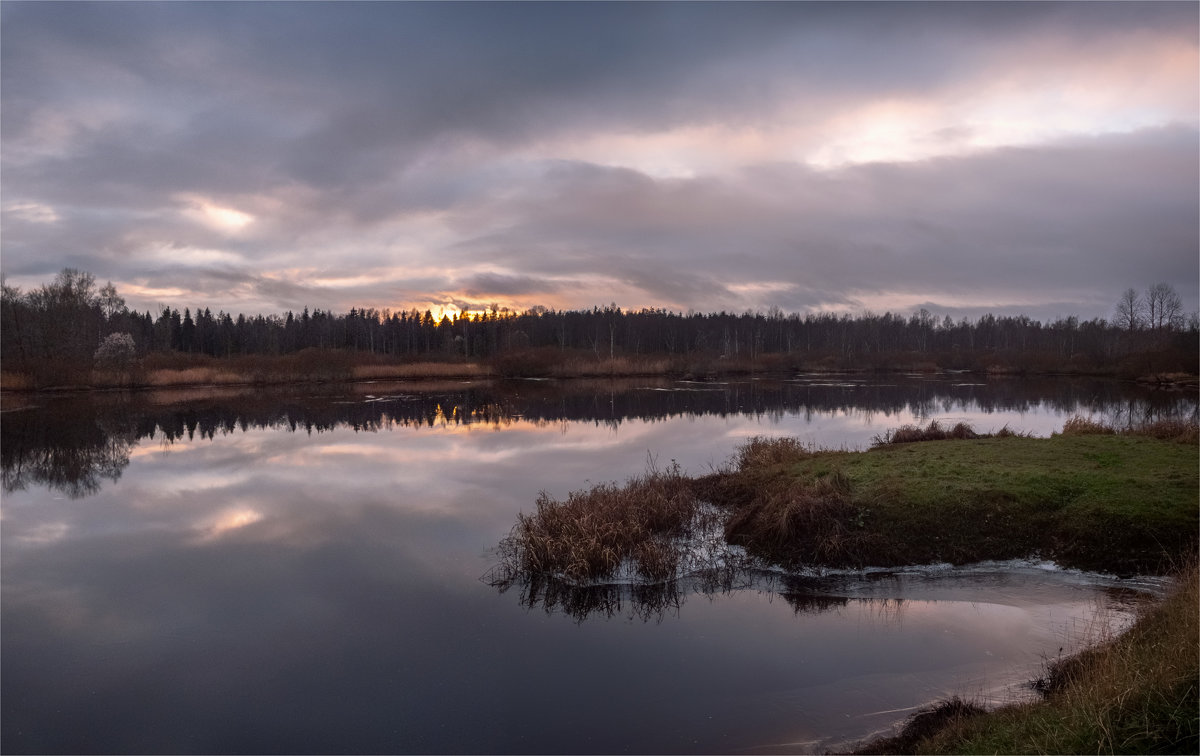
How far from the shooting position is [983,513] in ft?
37.3

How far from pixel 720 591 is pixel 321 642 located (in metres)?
5.32

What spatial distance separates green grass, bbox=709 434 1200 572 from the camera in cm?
1055

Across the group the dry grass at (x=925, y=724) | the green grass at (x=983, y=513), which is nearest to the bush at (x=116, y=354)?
the green grass at (x=983, y=513)

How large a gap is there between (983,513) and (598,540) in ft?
20.9

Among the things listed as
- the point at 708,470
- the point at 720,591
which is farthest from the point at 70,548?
the point at 708,470

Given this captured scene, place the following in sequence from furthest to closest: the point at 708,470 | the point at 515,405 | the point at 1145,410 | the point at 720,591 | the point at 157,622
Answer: the point at 515,405 → the point at 1145,410 → the point at 708,470 → the point at 720,591 → the point at 157,622

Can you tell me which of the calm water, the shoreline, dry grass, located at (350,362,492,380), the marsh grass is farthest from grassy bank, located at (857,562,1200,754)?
dry grass, located at (350,362,492,380)

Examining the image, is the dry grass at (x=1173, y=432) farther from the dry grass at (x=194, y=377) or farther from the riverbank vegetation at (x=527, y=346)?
the dry grass at (x=194, y=377)

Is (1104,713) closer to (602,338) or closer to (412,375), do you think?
(412,375)

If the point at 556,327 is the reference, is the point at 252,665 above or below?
below

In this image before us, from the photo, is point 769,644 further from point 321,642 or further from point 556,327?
point 556,327

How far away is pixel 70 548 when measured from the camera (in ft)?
40.9

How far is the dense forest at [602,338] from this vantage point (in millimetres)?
57969

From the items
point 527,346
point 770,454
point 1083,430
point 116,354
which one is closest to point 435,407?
point 770,454
